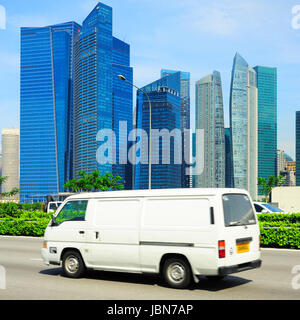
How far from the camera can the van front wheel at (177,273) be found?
27.5 feet

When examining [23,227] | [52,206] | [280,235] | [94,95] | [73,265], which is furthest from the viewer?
[94,95]

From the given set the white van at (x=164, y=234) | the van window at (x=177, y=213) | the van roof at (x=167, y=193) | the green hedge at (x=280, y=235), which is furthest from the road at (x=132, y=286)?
the green hedge at (x=280, y=235)

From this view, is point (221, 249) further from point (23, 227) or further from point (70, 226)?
point (23, 227)

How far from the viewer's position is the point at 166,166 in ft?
653

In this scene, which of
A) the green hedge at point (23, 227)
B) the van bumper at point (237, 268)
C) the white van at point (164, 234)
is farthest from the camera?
the green hedge at point (23, 227)

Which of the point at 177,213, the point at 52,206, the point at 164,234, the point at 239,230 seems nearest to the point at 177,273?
the point at 164,234

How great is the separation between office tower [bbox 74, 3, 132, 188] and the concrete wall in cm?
13540

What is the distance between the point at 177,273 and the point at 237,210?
5.66 ft

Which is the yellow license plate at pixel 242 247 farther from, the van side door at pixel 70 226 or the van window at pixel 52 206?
the van window at pixel 52 206

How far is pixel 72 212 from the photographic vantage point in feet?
Answer: 33.5

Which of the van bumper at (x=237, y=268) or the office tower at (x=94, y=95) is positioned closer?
the van bumper at (x=237, y=268)

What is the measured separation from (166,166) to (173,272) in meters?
191
